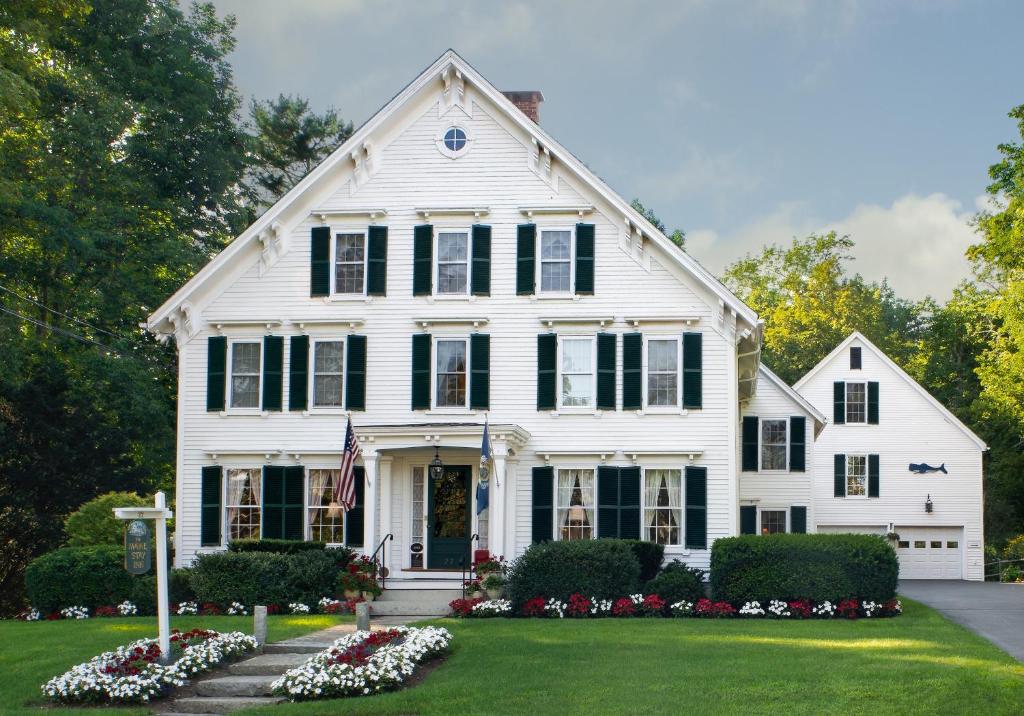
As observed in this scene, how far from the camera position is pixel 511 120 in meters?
26.7

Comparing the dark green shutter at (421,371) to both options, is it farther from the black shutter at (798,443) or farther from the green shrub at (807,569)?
the black shutter at (798,443)

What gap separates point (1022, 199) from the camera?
26.3m

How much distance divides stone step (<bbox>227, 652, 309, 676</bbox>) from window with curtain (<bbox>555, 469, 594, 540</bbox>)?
32.6 feet

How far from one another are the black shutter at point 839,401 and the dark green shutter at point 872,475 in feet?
5.23

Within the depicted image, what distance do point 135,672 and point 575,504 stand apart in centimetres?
1216

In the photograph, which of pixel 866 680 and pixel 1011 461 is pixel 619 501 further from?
pixel 1011 461

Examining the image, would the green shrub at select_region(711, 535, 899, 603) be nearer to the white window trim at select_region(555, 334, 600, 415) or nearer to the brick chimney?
the white window trim at select_region(555, 334, 600, 415)

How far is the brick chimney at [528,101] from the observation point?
2908cm

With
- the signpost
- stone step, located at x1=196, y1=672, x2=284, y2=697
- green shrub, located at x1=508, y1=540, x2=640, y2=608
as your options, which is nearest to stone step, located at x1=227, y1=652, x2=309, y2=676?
stone step, located at x1=196, y1=672, x2=284, y2=697

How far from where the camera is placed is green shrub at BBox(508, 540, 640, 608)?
23.0m

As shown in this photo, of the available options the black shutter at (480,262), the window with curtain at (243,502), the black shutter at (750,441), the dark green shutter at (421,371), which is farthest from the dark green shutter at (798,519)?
the window with curtain at (243,502)

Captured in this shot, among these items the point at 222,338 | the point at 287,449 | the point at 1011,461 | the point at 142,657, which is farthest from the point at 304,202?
the point at 1011,461

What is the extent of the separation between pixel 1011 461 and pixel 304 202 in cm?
3153

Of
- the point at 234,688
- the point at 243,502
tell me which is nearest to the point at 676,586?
the point at 243,502
